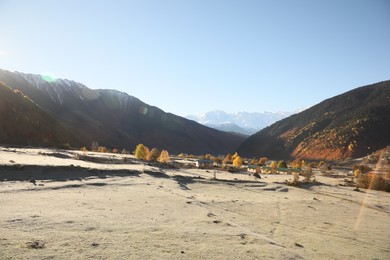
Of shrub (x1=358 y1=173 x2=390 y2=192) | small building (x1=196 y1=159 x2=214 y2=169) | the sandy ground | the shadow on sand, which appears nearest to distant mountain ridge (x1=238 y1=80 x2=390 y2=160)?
small building (x1=196 y1=159 x2=214 y2=169)

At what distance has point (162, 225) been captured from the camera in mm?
12656

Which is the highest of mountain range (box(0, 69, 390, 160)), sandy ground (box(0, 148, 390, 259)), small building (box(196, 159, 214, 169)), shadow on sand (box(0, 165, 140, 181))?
mountain range (box(0, 69, 390, 160))

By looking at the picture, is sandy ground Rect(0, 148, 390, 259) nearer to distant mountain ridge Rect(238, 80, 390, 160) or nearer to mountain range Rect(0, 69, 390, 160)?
mountain range Rect(0, 69, 390, 160)

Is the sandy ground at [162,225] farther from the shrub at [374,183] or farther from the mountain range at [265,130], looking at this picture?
the mountain range at [265,130]

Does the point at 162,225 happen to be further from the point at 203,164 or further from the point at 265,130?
the point at 265,130

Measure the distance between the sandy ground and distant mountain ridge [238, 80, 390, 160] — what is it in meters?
87.6

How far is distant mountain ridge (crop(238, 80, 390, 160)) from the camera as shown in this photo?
103 m

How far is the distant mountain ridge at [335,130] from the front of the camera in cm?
10262

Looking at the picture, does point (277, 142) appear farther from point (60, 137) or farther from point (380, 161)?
point (60, 137)

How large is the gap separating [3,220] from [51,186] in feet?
28.9

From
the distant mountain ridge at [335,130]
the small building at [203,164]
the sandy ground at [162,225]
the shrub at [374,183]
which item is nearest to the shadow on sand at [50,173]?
the sandy ground at [162,225]

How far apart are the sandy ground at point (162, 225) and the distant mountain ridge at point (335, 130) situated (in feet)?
287

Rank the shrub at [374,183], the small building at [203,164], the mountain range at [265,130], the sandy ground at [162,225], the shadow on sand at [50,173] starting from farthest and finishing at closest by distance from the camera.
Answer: the mountain range at [265,130]
the small building at [203,164]
the shrub at [374,183]
the shadow on sand at [50,173]
the sandy ground at [162,225]

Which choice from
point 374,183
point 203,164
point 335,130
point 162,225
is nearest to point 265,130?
point 335,130
